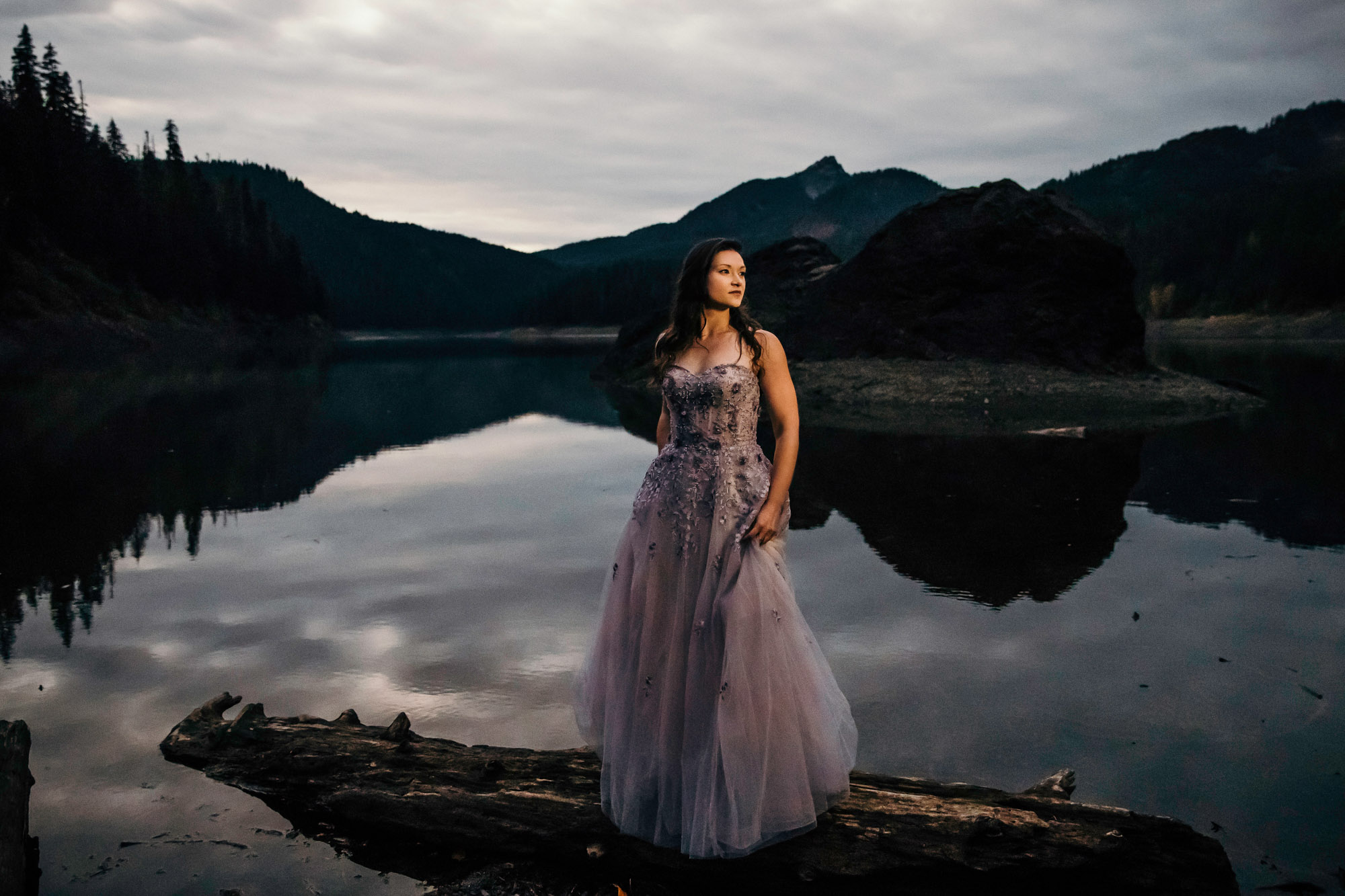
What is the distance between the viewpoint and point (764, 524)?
3.58 m

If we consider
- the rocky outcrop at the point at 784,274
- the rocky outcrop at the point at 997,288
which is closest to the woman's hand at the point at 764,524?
the rocky outcrop at the point at 997,288

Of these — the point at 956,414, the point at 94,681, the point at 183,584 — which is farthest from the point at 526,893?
the point at 956,414

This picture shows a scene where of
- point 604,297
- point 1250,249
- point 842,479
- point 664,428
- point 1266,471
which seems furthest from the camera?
point 604,297

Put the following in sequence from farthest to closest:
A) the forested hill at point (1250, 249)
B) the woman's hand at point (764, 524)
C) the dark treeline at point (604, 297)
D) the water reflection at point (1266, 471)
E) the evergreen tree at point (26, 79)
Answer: the dark treeline at point (604, 297) → the forested hill at point (1250, 249) → the evergreen tree at point (26, 79) → the water reflection at point (1266, 471) → the woman's hand at point (764, 524)

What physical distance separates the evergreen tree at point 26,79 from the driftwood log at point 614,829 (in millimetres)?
74729

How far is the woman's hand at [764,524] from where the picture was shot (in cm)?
358

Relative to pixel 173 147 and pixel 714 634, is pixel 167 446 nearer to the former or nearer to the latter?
pixel 714 634

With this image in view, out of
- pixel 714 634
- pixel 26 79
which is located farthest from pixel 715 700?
pixel 26 79

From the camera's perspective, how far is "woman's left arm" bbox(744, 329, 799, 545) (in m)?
3.60

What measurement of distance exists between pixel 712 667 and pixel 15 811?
2.73 meters

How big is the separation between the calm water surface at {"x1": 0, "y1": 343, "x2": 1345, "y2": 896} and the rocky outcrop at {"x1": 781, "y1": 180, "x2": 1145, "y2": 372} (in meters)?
8.56

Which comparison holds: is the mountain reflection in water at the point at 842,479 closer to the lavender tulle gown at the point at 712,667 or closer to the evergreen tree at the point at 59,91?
the lavender tulle gown at the point at 712,667

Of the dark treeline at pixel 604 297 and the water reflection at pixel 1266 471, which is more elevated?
the dark treeline at pixel 604 297

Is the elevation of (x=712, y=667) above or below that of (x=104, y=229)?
below
